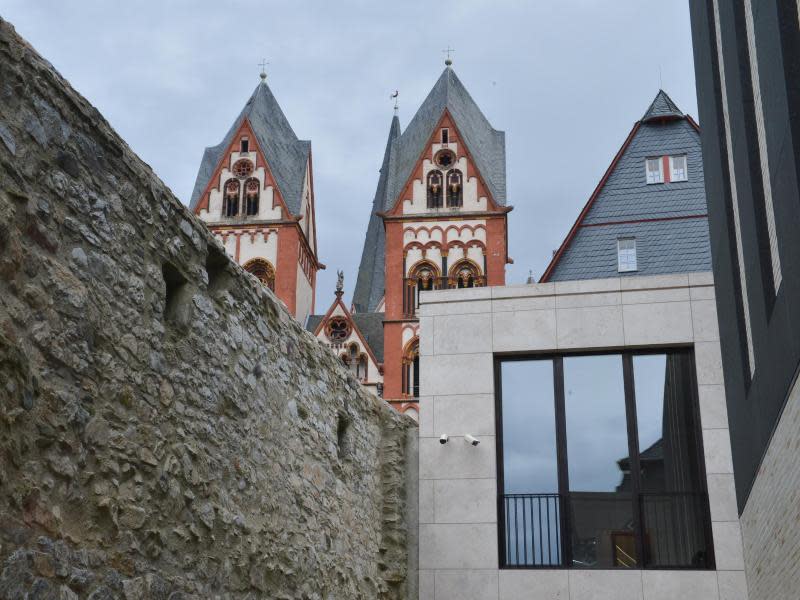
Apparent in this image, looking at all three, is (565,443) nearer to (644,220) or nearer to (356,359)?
(644,220)

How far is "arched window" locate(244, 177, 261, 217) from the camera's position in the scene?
45.1m

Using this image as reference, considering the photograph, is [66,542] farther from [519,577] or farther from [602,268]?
[602,268]

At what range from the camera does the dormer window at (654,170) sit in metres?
16.8

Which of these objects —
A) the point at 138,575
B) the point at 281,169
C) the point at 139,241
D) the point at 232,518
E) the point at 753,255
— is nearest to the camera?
the point at 138,575

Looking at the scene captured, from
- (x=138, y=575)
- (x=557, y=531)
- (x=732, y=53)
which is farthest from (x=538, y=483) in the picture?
(x=138, y=575)

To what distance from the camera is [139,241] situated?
19.3 ft

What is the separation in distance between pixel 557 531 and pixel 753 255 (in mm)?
3823

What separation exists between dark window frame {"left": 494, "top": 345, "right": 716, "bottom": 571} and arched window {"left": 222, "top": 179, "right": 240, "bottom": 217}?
115 ft

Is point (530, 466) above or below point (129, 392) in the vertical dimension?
above

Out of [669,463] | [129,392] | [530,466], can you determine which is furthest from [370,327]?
[129,392]

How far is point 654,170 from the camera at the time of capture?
55.6 feet

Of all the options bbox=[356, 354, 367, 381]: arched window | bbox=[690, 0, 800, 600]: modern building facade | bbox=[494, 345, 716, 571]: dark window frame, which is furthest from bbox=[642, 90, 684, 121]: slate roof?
bbox=[356, 354, 367, 381]: arched window

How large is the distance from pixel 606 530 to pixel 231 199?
36.7 meters

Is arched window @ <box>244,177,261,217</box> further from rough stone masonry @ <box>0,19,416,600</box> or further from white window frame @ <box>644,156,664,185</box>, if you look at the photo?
rough stone masonry @ <box>0,19,416,600</box>
